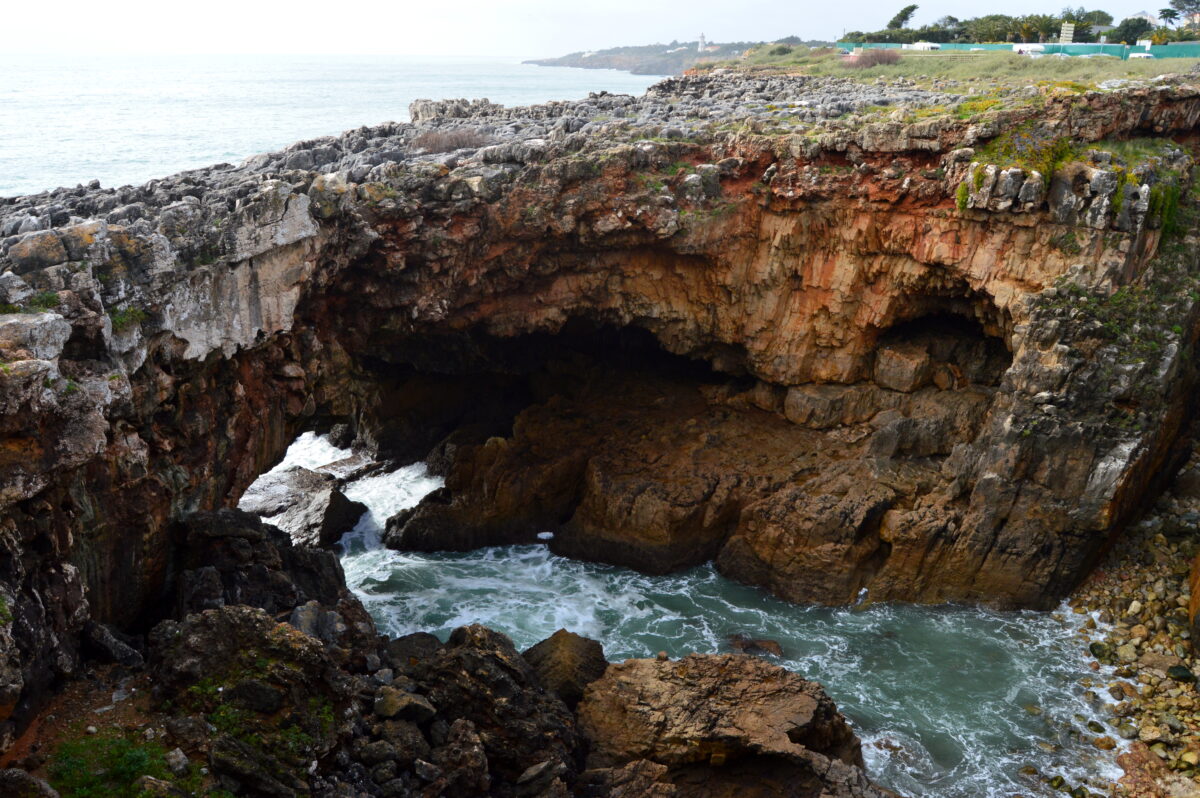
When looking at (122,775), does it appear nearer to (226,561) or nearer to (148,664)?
(148,664)

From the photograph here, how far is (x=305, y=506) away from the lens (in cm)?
2770

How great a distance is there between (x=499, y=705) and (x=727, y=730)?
4.04 m

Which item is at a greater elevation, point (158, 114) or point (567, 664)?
point (158, 114)

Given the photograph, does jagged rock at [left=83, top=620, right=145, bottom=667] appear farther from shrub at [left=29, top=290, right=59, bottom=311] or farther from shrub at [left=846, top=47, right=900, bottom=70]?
shrub at [left=846, top=47, right=900, bottom=70]

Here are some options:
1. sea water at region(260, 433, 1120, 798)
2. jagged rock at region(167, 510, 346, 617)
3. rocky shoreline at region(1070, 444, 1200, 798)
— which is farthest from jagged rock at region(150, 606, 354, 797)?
rocky shoreline at region(1070, 444, 1200, 798)

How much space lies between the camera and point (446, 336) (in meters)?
27.0

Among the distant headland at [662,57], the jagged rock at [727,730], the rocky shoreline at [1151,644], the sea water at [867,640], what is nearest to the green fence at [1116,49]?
the rocky shoreline at [1151,644]

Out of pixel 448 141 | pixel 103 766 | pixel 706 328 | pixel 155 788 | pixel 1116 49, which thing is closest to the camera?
pixel 155 788

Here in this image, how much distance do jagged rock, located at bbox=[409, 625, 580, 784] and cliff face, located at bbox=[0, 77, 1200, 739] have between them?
6105 millimetres

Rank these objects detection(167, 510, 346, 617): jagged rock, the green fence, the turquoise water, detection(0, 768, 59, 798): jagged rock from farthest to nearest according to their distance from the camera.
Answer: the turquoise water → the green fence → detection(167, 510, 346, 617): jagged rock → detection(0, 768, 59, 798): jagged rock

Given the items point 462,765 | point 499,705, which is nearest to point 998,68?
point 499,705

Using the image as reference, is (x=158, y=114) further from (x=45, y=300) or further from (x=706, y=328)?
(x=45, y=300)

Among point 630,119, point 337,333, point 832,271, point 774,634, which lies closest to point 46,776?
point 337,333

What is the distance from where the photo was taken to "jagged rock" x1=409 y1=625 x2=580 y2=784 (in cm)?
1495
